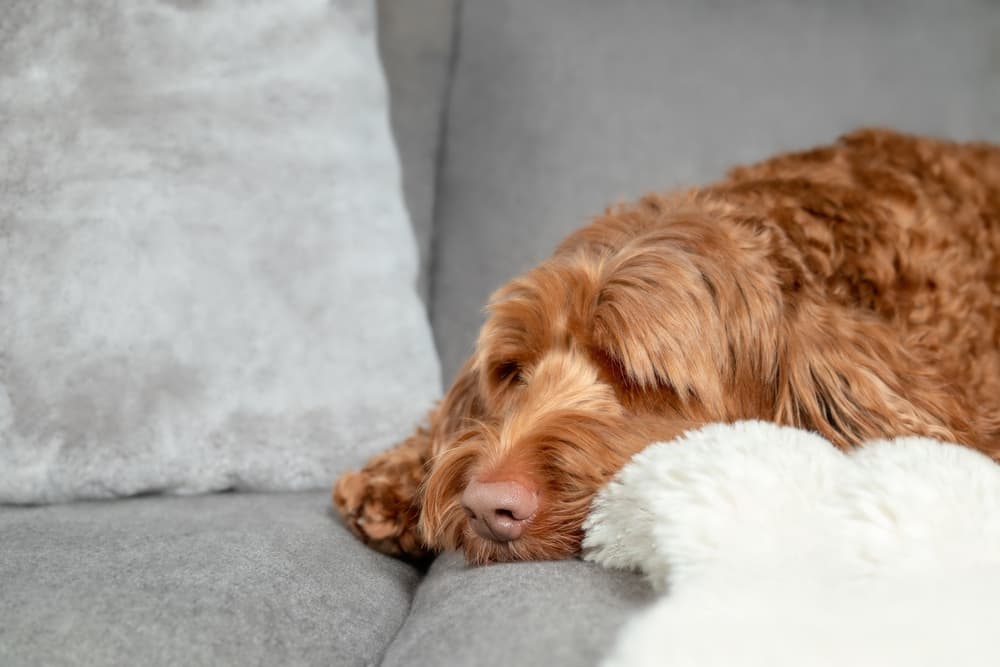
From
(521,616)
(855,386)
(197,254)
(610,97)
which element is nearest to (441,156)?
(610,97)

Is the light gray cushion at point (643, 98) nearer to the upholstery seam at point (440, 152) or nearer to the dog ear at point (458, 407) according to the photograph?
the upholstery seam at point (440, 152)

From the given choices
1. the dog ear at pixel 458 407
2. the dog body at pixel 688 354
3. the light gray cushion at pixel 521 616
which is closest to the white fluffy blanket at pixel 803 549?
the light gray cushion at pixel 521 616

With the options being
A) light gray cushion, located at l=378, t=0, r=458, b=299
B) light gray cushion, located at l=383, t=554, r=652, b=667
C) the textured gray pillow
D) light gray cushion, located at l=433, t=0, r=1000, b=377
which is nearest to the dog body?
light gray cushion, located at l=383, t=554, r=652, b=667

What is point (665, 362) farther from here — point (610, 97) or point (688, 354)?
point (610, 97)

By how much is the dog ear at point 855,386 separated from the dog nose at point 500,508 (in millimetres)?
592

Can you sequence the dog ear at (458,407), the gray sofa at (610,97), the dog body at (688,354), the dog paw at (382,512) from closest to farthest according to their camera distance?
the dog body at (688,354) < the dog paw at (382,512) < the dog ear at (458,407) < the gray sofa at (610,97)

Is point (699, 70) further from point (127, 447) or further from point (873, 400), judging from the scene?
point (127, 447)

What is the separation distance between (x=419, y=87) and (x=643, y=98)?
2.22 feet

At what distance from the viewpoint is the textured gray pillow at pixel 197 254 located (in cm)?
196

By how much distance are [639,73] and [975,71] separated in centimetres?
107

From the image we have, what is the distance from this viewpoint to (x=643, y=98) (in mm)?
2855

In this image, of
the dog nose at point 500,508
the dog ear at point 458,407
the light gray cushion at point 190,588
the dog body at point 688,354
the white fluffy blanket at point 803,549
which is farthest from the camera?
the dog ear at point 458,407

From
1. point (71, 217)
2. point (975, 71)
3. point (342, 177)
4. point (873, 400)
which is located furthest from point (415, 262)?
point (975, 71)

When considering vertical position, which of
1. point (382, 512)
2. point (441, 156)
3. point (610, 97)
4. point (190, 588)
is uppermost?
point (610, 97)
